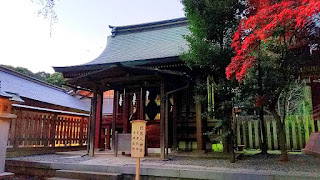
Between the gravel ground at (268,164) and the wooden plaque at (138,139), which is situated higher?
the wooden plaque at (138,139)

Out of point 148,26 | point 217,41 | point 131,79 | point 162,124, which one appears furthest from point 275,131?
point 148,26

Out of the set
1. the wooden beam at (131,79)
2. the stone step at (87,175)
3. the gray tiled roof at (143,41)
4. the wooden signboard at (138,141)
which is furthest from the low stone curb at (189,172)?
the gray tiled roof at (143,41)

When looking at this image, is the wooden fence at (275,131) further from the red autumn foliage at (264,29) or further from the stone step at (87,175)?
the stone step at (87,175)

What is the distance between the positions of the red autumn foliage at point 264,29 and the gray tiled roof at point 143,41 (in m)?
3.88

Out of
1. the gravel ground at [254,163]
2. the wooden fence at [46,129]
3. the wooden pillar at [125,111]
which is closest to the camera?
the gravel ground at [254,163]

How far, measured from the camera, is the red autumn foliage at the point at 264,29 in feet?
16.2

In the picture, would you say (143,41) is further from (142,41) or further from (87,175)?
(87,175)

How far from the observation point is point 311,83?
32.7ft

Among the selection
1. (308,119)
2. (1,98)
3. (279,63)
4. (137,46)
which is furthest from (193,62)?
(308,119)

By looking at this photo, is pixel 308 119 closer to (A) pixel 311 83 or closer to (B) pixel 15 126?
(A) pixel 311 83

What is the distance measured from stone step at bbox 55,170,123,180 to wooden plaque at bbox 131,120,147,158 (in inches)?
45.6

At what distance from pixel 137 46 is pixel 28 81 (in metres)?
9.05

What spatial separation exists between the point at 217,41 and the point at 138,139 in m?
3.86

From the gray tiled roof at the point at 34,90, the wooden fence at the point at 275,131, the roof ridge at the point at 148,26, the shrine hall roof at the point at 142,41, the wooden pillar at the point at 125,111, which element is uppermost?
the roof ridge at the point at 148,26
